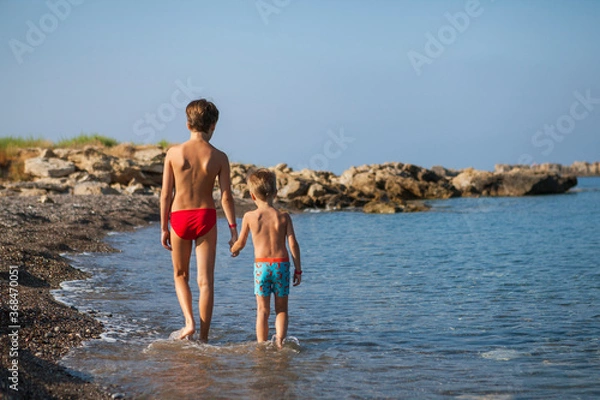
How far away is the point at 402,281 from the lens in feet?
35.5

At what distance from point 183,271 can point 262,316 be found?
81 cm

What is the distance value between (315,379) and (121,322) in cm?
274

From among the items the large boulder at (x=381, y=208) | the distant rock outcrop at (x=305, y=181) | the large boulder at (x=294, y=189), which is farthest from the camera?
the large boulder at (x=294, y=189)

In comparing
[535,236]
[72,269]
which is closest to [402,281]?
[72,269]

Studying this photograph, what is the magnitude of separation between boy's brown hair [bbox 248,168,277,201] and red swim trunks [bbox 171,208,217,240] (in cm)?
43

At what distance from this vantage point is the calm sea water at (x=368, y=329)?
4910mm

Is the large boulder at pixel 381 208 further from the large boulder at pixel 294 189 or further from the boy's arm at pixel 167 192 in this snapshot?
the boy's arm at pixel 167 192

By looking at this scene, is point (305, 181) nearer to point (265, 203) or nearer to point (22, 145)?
point (22, 145)

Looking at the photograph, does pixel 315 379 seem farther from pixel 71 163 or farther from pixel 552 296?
pixel 71 163

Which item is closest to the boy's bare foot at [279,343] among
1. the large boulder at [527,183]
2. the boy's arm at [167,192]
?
the boy's arm at [167,192]

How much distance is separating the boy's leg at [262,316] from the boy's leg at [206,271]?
45cm

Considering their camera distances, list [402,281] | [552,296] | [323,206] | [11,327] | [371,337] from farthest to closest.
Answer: [323,206] → [402,281] → [552,296] → [371,337] → [11,327]

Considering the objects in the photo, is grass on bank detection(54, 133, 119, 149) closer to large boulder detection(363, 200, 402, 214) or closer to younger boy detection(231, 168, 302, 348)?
large boulder detection(363, 200, 402, 214)

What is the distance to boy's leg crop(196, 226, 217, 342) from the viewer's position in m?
5.76
